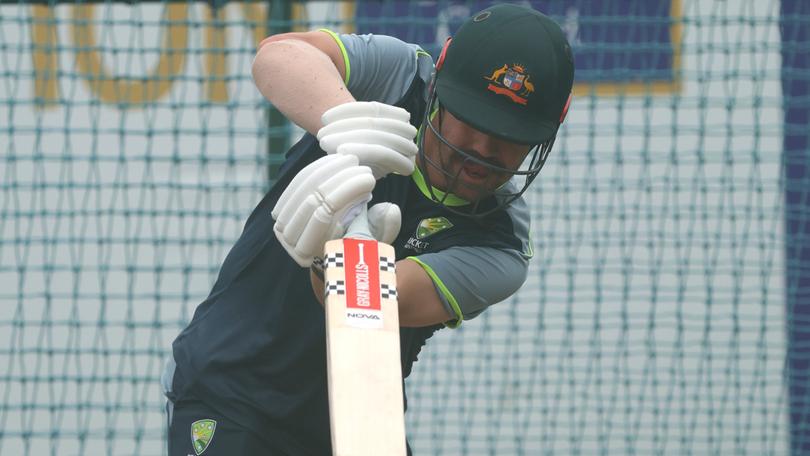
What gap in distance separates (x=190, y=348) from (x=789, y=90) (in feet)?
10.1

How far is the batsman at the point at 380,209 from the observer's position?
2.04 m

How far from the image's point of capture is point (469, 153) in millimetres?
2150

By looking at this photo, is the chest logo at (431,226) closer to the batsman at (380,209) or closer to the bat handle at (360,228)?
the batsman at (380,209)

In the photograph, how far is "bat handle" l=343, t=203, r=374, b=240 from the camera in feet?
6.47

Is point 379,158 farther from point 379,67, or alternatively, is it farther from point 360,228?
point 379,67

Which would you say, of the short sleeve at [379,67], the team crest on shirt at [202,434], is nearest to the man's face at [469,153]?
the short sleeve at [379,67]

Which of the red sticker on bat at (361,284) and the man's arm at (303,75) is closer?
the red sticker on bat at (361,284)

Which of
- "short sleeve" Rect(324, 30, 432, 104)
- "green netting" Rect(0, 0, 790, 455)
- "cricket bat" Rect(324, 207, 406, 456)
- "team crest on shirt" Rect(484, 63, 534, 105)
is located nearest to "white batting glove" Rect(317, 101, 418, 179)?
"cricket bat" Rect(324, 207, 406, 456)

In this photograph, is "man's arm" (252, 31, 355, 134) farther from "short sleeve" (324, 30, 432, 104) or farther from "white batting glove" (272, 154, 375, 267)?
"white batting glove" (272, 154, 375, 267)

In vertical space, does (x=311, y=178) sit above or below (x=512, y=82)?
below

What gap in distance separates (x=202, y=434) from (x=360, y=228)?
0.65m

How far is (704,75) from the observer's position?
448 centimetres

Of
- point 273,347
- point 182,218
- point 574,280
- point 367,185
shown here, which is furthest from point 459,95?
point 574,280

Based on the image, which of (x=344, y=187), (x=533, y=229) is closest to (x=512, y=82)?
(x=344, y=187)
